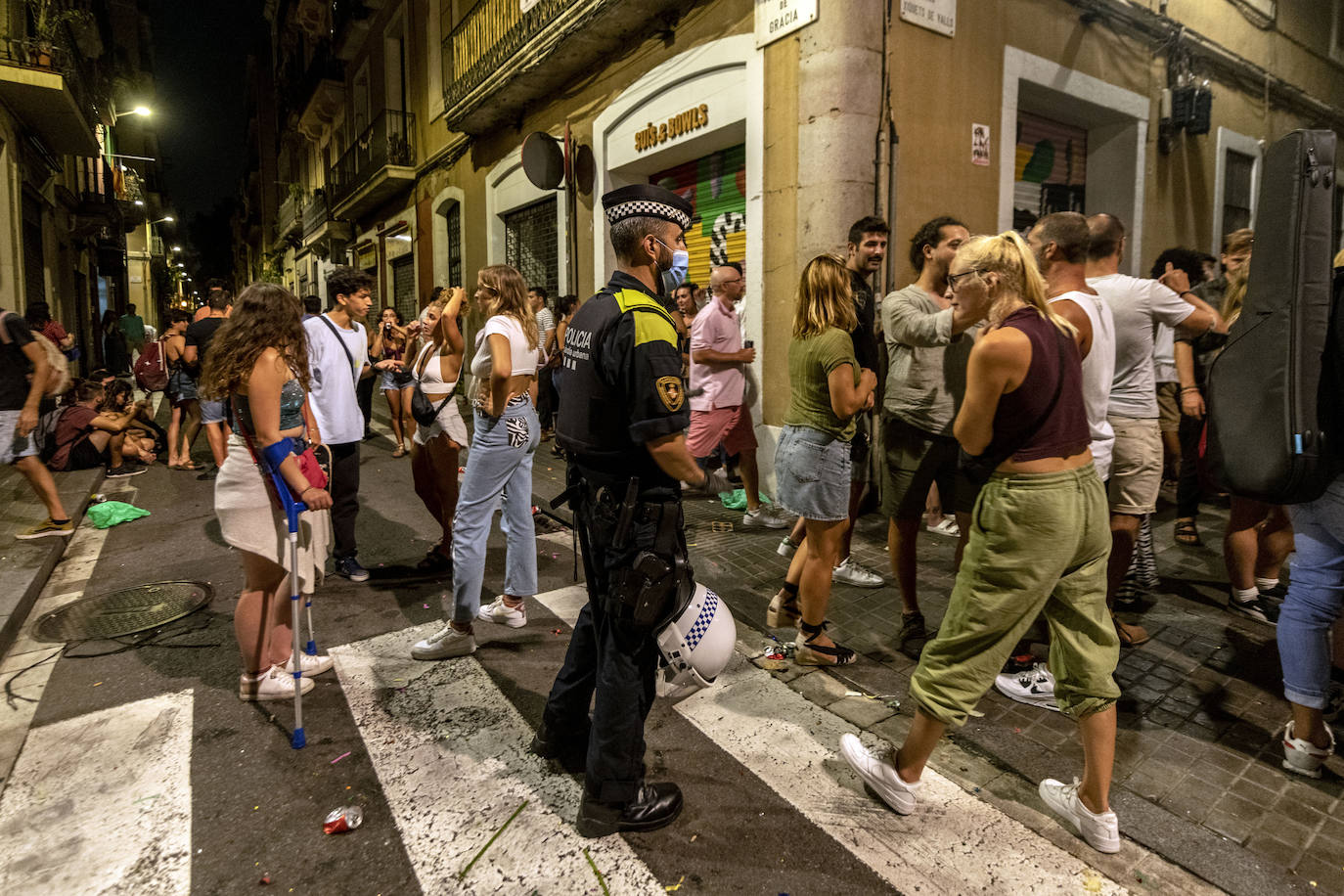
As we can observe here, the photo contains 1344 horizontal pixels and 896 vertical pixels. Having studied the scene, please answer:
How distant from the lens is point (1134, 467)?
3.82 metres

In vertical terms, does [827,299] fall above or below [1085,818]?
above

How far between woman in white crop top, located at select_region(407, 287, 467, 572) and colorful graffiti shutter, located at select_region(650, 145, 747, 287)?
13.1 feet

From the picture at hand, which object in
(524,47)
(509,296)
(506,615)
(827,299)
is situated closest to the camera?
Answer: (827,299)

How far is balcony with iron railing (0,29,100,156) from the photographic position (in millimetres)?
11125

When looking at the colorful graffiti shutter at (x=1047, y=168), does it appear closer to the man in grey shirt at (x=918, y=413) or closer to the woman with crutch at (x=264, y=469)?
the man in grey shirt at (x=918, y=413)

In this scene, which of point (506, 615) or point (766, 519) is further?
point (766, 519)

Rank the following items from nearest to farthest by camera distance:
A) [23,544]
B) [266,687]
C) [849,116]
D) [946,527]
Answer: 1. [266,687]
2. [23,544]
3. [946,527]
4. [849,116]

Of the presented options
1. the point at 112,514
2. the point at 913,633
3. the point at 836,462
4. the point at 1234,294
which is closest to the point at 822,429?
the point at 836,462

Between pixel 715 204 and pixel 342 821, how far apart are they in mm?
7598

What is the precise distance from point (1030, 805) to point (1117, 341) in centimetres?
236

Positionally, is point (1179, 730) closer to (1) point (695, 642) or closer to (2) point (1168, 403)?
(1) point (695, 642)

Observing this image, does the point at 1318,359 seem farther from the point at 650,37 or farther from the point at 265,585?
the point at 650,37

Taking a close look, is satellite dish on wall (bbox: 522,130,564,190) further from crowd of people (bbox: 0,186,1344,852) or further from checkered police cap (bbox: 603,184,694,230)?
checkered police cap (bbox: 603,184,694,230)

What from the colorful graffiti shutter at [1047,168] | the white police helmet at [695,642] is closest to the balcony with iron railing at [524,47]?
the colorful graffiti shutter at [1047,168]
